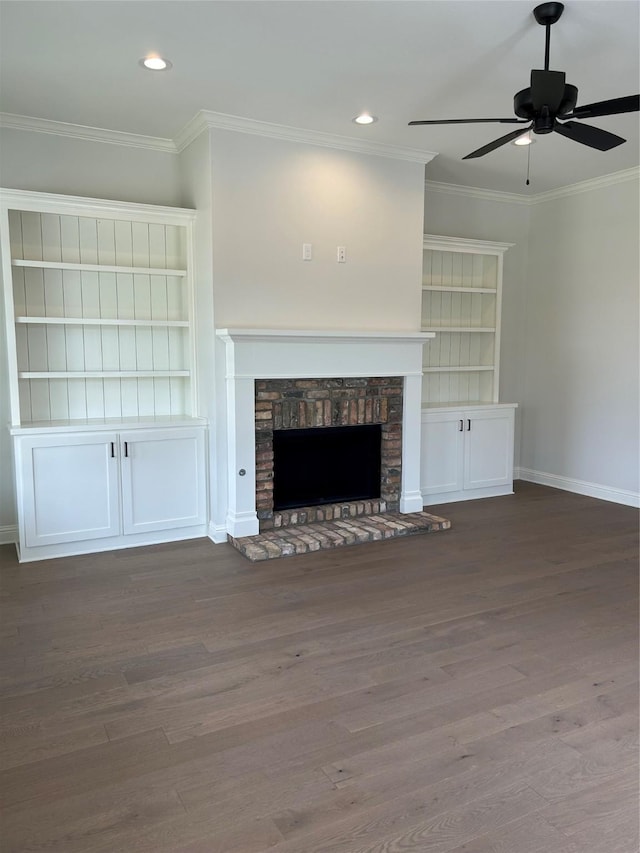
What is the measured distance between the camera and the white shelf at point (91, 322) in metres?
4.00

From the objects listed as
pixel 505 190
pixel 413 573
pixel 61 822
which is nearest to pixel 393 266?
pixel 505 190

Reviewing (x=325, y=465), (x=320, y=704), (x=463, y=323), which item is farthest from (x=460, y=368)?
(x=320, y=704)

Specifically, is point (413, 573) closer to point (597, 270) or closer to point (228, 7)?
point (228, 7)

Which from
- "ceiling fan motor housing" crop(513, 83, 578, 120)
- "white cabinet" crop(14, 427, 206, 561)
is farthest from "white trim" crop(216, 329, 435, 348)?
"ceiling fan motor housing" crop(513, 83, 578, 120)

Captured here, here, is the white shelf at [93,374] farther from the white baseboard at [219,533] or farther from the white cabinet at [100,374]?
the white baseboard at [219,533]

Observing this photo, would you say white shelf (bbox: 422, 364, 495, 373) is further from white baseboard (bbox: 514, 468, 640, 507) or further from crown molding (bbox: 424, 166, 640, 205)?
crown molding (bbox: 424, 166, 640, 205)

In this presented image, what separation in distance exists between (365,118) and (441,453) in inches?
105

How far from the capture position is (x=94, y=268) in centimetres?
414

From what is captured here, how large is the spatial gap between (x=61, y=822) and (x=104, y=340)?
130 inches

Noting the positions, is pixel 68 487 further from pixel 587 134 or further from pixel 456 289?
pixel 456 289

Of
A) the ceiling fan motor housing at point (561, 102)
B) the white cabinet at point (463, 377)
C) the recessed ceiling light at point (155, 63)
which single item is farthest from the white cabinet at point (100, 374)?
the ceiling fan motor housing at point (561, 102)

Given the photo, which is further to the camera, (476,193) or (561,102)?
(476,193)

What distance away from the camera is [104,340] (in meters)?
4.48

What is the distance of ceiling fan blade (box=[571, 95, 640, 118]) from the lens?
8.64 feet
